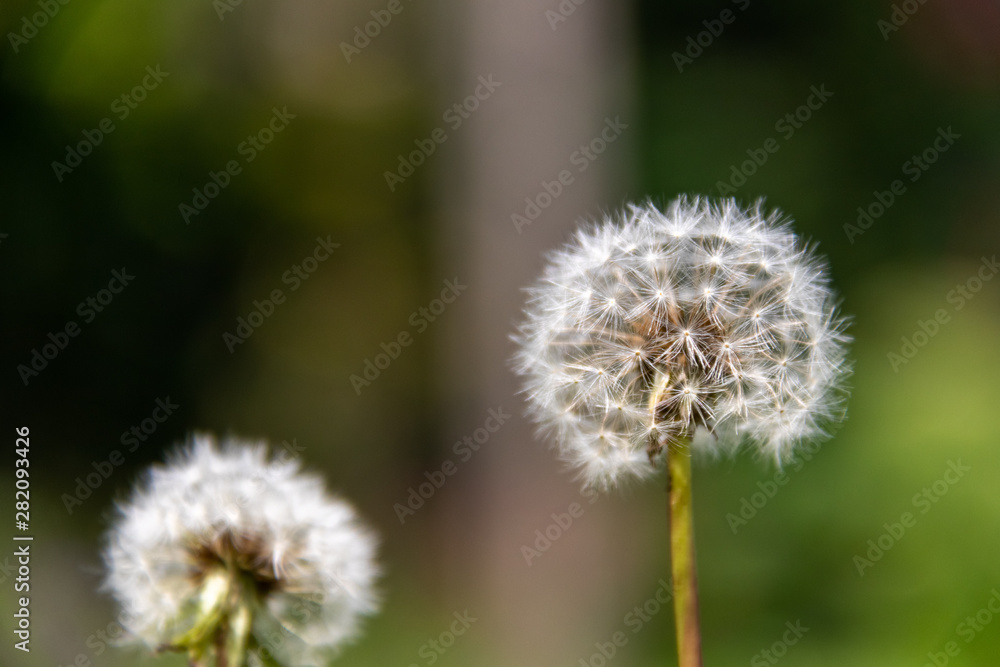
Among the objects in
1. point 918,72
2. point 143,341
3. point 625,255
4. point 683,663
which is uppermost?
point 918,72

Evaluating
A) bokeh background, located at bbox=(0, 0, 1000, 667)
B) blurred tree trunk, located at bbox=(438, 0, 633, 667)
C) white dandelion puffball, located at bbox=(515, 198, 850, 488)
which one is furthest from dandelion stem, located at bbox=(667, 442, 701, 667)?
blurred tree trunk, located at bbox=(438, 0, 633, 667)

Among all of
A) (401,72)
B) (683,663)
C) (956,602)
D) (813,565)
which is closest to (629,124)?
(401,72)

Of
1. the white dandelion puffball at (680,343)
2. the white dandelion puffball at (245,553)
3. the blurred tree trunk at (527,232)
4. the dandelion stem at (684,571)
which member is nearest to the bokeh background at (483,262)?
the blurred tree trunk at (527,232)

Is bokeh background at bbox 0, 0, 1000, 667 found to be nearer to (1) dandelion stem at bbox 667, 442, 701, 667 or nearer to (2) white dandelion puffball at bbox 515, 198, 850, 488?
(2) white dandelion puffball at bbox 515, 198, 850, 488

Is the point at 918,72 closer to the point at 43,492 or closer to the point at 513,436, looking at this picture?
the point at 513,436

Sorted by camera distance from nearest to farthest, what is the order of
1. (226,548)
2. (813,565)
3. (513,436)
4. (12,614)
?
(226,548) < (12,614) < (813,565) < (513,436)

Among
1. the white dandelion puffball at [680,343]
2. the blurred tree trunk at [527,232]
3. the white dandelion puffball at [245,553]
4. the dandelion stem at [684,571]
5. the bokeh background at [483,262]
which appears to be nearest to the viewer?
the dandelion stem at [684,571]

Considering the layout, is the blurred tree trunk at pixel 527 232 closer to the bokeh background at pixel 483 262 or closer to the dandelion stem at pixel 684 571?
the bokeh background at pixel 483 262
